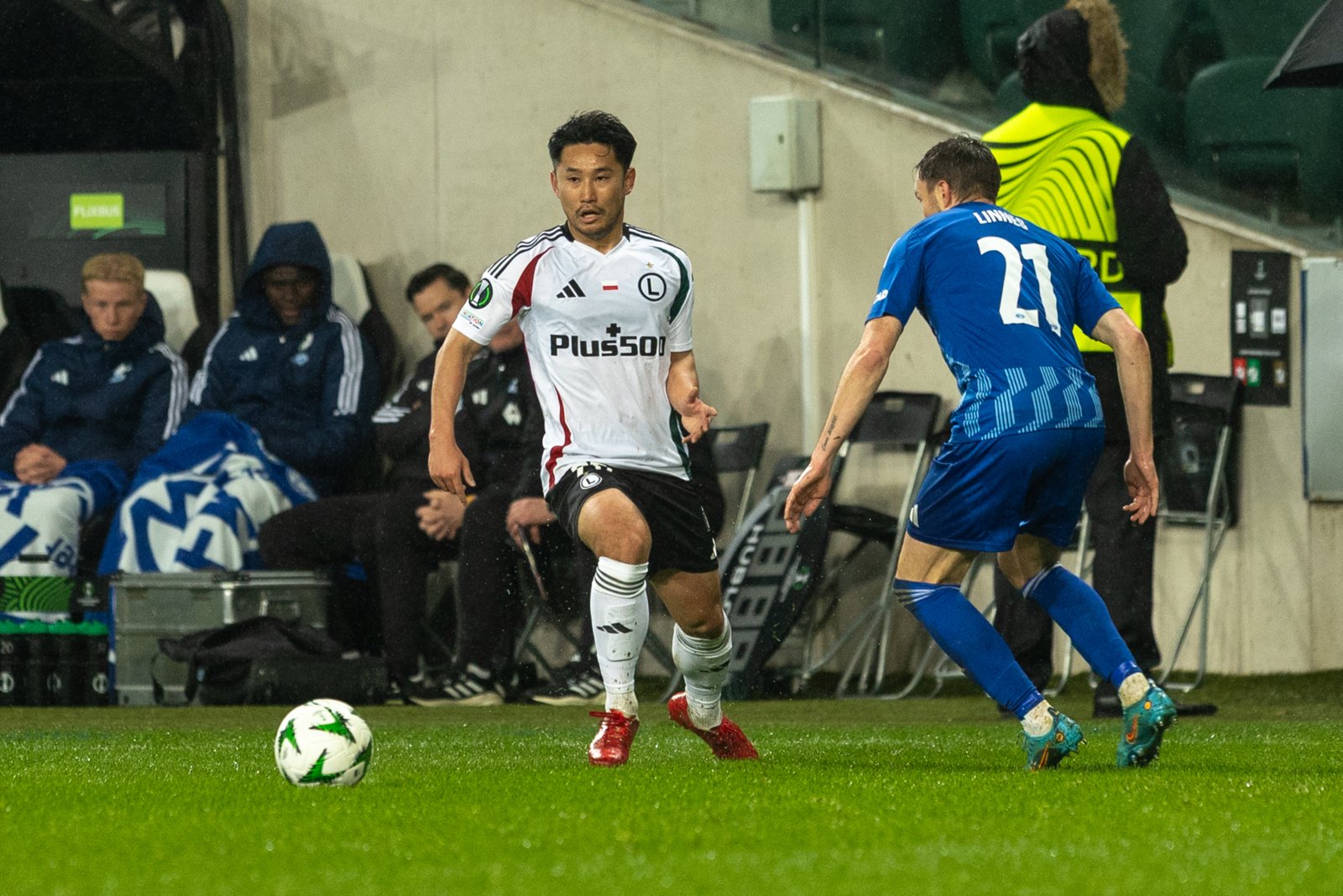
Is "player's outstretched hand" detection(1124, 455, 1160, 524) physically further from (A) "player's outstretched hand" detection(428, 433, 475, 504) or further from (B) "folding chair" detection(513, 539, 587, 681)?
(B) "folding chair" detection(513, 539, 587, 681)

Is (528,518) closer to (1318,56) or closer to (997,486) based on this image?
(1318,56)

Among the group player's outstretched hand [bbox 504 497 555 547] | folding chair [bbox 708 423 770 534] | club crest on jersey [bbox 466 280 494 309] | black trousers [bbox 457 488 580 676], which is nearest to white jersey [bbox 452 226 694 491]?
club crest on jersey [bbox 466 280 494 309]

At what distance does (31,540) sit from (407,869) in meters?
6.68

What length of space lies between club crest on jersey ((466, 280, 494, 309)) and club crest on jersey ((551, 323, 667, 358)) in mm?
204

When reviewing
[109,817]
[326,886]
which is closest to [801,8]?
[109,817]

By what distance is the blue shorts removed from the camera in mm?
5262

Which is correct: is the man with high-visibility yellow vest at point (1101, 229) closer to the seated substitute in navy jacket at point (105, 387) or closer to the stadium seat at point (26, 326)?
the seated substitute in navy jacket at point (105, 387)

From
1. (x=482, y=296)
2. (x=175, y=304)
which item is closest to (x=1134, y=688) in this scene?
(x=482, y=296)

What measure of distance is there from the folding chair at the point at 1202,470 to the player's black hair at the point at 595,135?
377 cm

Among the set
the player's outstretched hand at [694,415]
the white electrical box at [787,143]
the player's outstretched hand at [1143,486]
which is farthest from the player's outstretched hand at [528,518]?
the player's outstretched hand at [1143,486]

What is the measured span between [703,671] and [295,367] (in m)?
5.09

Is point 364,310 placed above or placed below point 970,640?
above

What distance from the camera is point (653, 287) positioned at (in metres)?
5.84

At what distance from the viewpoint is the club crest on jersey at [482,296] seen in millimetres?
5773
